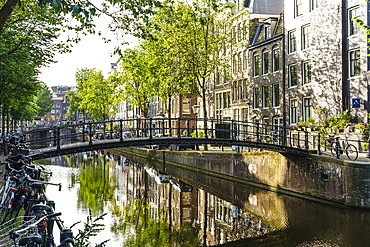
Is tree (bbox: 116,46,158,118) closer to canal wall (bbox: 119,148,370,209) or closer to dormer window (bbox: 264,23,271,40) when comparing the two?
canal wall (bbox: 119,148,370,209)

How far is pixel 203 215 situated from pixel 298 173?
6106mm

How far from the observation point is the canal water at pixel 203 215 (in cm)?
1272

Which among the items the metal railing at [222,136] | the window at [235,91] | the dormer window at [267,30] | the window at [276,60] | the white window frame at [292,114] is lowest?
the metal railing at [222,136]

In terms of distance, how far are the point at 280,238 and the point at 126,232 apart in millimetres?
5538

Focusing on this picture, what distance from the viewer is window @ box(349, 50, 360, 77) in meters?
23.2

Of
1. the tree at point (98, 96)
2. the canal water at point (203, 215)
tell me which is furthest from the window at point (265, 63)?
the tree at point (98, 96)

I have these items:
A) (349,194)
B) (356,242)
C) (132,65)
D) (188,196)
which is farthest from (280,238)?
(132,65)

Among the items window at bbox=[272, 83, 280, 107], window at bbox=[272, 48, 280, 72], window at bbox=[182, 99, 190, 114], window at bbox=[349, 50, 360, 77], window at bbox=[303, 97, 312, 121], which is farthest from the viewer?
window at bbox=[182, 99, 190, 114]

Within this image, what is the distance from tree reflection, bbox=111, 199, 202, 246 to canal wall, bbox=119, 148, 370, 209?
22.9 feet

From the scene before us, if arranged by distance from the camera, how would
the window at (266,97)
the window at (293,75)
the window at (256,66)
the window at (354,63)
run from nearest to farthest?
the window at (354,63), the window at (293,75), the window at (266,97), the window at (256,66)

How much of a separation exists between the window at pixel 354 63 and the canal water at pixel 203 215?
9.95 meters

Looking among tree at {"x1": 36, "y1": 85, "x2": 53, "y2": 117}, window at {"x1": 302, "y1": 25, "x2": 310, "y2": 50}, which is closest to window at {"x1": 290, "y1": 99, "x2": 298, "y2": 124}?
window at {"x1": 302, "y1": 25, "x2": 310, "y2": 50}

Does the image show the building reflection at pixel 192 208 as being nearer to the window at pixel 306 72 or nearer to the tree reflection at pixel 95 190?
the tree reflection at pixel 95 190

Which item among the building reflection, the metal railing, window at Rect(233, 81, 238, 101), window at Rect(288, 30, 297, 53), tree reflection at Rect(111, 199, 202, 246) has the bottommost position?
the building reflection
